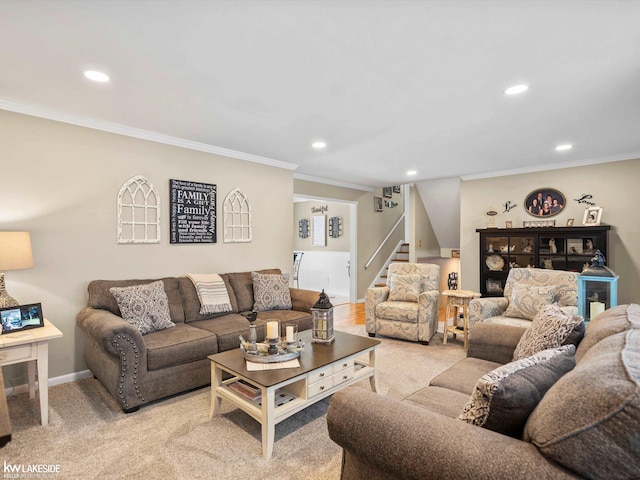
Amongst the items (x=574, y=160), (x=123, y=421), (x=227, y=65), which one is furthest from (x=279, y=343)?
(x=574, y=160)

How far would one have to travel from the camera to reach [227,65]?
7.42ft

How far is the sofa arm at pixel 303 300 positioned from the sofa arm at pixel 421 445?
2695mm

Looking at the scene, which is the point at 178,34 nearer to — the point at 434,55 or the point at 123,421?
the point at 434,55

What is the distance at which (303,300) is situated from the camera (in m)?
4.18

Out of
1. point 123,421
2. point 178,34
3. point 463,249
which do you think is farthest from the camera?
point 463,249

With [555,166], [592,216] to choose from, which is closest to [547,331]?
[592,216]

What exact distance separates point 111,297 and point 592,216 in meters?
5.84

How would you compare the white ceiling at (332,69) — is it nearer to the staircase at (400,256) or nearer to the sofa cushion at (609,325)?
the sofa cushion at (609,325)

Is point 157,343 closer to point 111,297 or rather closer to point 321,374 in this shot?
point 111,297

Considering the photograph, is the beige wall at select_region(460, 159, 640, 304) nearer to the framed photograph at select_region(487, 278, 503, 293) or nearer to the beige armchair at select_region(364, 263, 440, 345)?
the framed photograph at select_region(487, 278, 503, 293)

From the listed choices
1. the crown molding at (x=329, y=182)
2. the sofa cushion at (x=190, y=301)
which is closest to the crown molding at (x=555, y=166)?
the crown molding at (x=329, y=182)

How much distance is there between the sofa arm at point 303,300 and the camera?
409 cm

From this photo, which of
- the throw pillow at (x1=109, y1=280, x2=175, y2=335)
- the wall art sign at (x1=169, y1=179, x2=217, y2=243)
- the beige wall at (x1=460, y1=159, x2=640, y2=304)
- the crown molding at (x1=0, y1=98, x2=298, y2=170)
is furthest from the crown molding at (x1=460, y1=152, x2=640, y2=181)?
the throw pillow at (x1=109, y1=280, x2=175, y2=335)

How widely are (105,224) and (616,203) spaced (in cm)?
613
